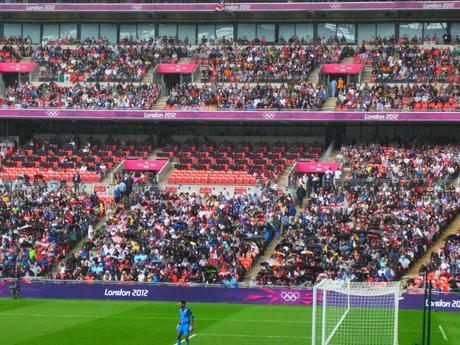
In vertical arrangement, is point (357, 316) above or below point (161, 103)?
below

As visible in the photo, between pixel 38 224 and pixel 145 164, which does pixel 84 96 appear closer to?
pixel 145 164

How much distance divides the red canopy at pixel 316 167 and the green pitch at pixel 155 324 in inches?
709

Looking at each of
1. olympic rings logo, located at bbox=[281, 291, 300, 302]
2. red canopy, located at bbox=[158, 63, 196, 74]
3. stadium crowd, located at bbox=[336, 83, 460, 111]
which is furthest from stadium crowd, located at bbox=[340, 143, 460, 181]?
olympic rings logo, located at bbox=[281, 291, 300, 302]

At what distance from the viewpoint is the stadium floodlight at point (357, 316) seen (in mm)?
30719

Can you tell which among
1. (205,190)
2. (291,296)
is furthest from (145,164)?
(291,296)

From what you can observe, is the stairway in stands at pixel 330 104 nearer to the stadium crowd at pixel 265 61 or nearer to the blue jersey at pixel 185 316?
the stadium crowd at pixel 265 61

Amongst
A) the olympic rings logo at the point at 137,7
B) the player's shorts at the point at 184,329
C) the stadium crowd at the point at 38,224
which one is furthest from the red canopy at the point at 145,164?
the player's shorts at the point at 184,329

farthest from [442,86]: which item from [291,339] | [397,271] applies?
[291,339]

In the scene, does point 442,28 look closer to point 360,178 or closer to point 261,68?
point 261,68

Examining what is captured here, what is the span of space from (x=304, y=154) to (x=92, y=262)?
17916mm

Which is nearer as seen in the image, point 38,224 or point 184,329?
point 184,329

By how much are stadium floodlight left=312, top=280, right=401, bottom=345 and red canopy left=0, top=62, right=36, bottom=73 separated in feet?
126

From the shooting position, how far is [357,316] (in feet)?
119

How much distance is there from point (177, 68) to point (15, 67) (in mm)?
12049
